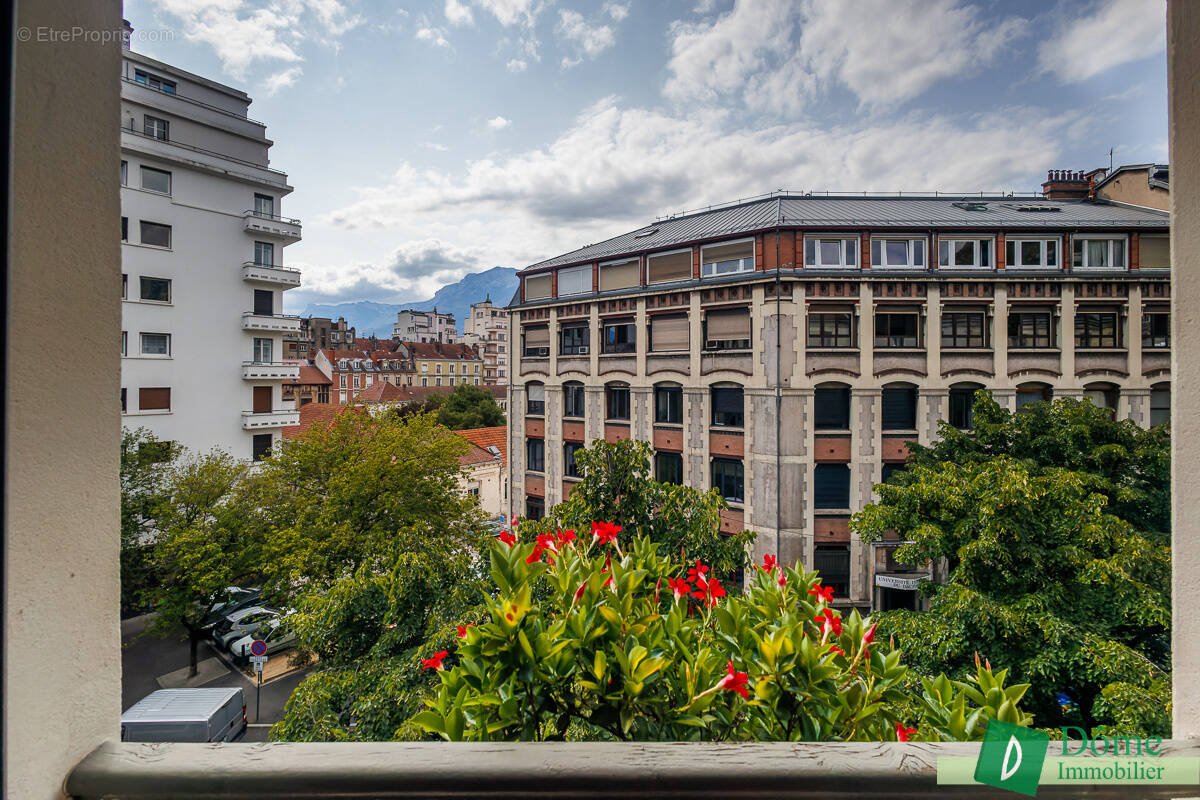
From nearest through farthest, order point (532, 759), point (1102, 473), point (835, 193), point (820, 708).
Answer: point (532, 759), point (820, 708), point (1102, 473), point (835, 193)

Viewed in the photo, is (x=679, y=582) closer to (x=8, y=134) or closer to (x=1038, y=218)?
(x=8, y=134)

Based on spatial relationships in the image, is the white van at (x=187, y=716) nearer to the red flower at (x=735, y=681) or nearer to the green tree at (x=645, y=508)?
the green tree at (x=645, y=508)

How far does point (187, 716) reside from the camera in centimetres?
670

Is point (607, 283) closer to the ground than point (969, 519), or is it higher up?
higher up

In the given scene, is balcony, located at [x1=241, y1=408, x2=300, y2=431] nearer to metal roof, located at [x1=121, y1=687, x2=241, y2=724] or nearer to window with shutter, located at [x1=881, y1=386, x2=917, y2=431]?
metal roof, located at [x1=121, y1=687, x2=241, y2=724]

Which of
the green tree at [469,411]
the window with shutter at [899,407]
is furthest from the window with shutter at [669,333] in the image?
the green tree at [469,411]

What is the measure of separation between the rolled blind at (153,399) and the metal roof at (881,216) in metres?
9.45

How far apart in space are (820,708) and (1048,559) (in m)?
5.63

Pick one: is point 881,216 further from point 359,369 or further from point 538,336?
point 359,369

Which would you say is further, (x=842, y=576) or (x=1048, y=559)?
(x=842, y=576)

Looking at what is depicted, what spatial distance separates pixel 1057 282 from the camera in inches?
453

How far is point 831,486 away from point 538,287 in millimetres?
9977

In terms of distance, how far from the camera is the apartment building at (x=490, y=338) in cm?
5788

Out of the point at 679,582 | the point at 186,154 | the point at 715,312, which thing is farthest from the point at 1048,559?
the point at 186,154
